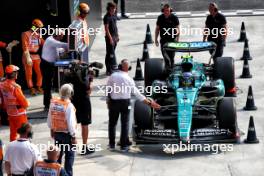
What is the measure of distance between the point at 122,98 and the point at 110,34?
518cm

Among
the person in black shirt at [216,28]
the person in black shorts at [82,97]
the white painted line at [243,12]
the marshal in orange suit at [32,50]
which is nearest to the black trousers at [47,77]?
the marshal in orange suit at [32,50]

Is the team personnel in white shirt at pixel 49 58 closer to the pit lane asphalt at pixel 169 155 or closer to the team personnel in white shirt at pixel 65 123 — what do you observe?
the pit lane asphalt at pixel 169 155

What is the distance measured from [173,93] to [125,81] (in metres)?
1.63

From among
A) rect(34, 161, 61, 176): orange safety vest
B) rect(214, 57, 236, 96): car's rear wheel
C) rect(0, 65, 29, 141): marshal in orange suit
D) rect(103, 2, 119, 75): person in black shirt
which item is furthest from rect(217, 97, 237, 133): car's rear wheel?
rect(103, 2, 119, 75): person in black shirt

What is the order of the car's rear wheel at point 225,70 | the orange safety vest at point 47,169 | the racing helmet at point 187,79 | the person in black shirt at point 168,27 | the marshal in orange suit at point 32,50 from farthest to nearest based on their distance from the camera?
the person in black shirt at point 168,27
the marshal in orange suit at point 32,50
the car's rear wheel at point 225,70
the racing helmet at point 187,79
the orange safety vest at point 47,169

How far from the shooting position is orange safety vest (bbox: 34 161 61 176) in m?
10.5

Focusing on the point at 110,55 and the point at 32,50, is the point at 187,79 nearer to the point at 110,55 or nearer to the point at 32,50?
the point at 32,50

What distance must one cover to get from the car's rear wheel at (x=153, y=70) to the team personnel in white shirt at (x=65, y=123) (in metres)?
4.19

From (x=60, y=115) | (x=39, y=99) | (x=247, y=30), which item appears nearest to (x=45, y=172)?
(x=60, y=115)

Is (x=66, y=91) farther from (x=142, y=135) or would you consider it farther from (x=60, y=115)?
(x=142, y=135)

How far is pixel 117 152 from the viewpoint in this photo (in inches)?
563

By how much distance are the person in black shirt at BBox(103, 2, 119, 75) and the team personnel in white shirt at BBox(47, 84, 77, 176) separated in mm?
6137

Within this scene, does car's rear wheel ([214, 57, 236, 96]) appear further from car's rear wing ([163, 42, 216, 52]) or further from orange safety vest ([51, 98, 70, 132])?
orange safety vest ([51, 98, 70, 132])

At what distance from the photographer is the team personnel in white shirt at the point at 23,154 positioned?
11.1 m
